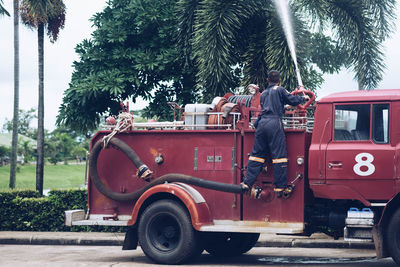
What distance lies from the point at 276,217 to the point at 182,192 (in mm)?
1512

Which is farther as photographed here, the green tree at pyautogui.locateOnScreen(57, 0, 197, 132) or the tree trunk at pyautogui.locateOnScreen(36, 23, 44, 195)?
the tree trunk at pyautogui.locateOnScreen(36, 23, 44, 195)

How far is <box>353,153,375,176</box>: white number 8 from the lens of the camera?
945cm

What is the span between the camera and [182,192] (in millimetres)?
10445

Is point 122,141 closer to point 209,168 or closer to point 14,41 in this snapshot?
point 209,168

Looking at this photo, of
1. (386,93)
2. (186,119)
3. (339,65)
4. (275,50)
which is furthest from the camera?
(339,65)

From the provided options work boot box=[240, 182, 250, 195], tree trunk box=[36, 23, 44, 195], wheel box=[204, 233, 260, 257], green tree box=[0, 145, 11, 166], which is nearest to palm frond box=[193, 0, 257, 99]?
wheel box=[204, 233, 260, 257]

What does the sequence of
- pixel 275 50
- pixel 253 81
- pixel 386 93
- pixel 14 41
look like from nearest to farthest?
1. pixel 386 93
2. pixel 275 50
3. pixel 253 81
4. pixel 14 41

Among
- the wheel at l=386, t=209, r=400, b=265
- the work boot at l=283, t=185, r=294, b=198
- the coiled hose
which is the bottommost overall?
the wheel at l=386, t=209, r=400, b=265

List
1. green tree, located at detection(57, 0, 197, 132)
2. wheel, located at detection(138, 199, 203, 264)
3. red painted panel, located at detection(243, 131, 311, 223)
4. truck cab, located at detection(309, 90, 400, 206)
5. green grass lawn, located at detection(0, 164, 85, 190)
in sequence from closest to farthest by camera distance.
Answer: truck cab, located at detection(309, 90, 400, 206), red painted panel, located at detection(243, 131, 311, 223), wheel, located at detection(138, 199, 203, 264), green tree, located at detection(57, 0, 197, 132), green grass lawn, located at detection(0, 164, 85, 190)

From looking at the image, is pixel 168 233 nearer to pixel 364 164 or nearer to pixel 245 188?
pixel 245 188

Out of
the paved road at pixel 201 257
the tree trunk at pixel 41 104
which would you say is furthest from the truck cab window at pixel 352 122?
the tree trunk at pixel 41 104

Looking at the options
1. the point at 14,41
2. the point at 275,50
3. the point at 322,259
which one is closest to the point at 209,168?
the point at 322,259

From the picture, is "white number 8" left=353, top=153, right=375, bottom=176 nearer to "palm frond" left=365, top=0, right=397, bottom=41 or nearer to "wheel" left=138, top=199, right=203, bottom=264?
"wheel" left=138, top=199, right=203, bottom=264

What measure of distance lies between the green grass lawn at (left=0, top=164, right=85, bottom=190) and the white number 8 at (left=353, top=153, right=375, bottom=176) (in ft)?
168
